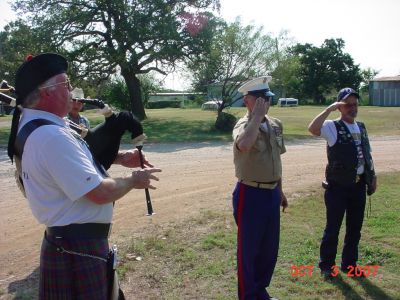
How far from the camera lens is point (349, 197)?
467 cm

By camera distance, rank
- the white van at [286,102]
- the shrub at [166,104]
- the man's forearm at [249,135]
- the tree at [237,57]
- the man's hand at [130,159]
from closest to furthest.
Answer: the man's hand at [130,159], the man's forearm at [249,135], the tree at [237,57], the shrub at [166,104], the white van at [286,102]

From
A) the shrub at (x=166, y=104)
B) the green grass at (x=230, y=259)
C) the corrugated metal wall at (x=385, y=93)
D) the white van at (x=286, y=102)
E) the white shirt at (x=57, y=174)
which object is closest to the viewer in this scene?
the white shirt at (x=57, y=174)

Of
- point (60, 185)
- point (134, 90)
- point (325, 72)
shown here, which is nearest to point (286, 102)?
point (325, 72)

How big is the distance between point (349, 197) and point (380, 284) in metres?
0.91

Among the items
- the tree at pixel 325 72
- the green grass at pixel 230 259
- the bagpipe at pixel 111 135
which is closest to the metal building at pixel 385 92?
Result: the tree at pixel 325 72

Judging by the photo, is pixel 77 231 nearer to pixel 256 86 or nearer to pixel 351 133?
pixel 256 86

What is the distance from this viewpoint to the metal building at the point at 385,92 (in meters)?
63.4

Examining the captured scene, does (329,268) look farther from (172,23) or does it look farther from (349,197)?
(172,23)

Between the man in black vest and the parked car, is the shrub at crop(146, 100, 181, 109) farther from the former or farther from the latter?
the man in black vest

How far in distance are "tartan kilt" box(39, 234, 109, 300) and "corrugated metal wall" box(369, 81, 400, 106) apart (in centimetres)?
6628

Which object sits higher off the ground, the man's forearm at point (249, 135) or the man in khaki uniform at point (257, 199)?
the man's forearm at point (249, 135)

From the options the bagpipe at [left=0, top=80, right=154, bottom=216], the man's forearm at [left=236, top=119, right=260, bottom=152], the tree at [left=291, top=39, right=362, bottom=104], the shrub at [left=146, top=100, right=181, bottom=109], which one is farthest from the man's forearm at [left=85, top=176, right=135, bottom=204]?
the tree at [left=291, top=39, right=362, bottom=104]

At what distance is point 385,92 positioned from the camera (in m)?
64.8

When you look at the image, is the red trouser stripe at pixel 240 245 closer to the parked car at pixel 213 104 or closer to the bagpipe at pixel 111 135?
the bagpipe at pixel 111 135
